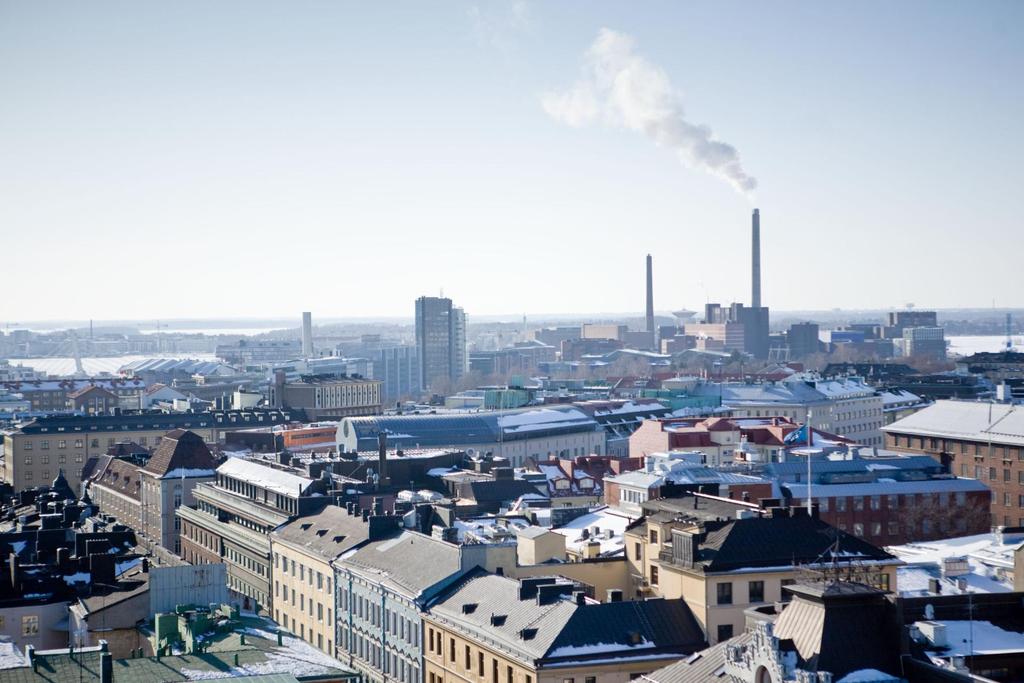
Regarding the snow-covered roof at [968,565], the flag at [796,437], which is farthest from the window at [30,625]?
the flag at [796,437]

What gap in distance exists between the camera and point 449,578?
7544 cm

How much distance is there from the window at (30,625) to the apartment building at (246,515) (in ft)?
86.3

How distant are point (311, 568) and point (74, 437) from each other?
87707 millimetres

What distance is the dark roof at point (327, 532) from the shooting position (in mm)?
89812

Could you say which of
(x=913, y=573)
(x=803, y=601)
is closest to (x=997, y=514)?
(x=913, y=573)

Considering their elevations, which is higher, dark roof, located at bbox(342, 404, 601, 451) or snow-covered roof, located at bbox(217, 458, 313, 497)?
snow-covered roof, located at bbox(217, 458, 313, 497)

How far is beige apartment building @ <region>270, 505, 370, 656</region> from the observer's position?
9012 cm

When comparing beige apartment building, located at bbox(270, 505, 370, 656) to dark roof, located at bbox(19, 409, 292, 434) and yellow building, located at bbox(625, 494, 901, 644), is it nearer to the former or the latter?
yellow building, located at bbox(625, 494, 901, 644)

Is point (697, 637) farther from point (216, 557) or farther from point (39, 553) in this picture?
point (216, 557)

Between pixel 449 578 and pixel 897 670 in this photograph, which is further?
pixel 449 578

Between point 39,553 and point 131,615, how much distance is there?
519 inches

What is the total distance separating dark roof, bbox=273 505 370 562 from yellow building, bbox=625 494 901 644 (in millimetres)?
22540

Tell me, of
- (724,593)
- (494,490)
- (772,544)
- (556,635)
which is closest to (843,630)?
(556,635)

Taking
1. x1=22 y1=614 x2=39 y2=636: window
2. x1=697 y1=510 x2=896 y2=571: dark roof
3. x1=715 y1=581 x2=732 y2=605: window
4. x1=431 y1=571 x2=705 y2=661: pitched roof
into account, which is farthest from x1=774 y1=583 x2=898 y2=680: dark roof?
x1=22 y1=614 x2=39 y2=636: window
